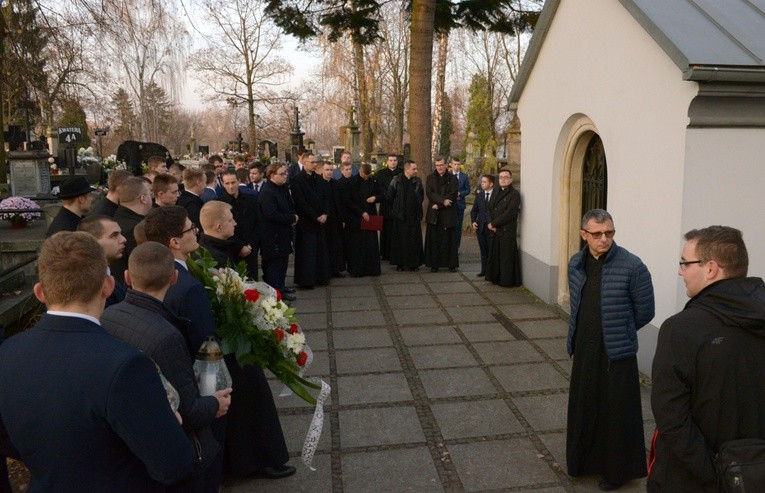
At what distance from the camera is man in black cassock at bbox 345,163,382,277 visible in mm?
12109

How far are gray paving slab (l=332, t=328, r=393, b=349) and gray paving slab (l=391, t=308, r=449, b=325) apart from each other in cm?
55

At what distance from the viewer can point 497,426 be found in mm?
5785

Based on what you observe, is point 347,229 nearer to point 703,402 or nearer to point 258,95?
point 703,402

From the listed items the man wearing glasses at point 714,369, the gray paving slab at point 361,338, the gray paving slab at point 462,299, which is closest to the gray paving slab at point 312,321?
the gray paving slab at point 361,338

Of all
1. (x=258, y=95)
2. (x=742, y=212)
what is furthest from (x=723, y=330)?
(x=258, y=95)

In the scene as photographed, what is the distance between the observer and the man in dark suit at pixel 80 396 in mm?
2285

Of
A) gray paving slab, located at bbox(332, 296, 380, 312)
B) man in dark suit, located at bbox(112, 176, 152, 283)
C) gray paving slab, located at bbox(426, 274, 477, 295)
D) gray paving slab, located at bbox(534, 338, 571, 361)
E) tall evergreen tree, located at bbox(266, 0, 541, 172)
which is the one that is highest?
tall evergreen tree, located at bbox(266, 0, 541, 172)

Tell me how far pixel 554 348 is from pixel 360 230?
16.9 feet

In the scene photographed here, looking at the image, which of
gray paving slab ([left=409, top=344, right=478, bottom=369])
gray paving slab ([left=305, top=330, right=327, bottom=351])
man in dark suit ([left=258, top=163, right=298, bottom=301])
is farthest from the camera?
man in dark suit ([left=258, top=163, right=298, bottom=301])

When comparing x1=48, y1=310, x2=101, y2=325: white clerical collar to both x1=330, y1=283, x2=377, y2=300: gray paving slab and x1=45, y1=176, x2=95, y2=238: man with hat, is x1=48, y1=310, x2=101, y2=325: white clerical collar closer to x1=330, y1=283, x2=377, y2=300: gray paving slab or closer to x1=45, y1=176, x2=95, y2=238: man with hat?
x1=45, y1=176, x2=95, y2=238: man with hat

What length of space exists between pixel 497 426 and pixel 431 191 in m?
7.07

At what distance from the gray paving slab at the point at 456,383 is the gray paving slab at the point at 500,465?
3.64 feet

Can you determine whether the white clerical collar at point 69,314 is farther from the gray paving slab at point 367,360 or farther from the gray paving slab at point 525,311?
the gray paving slab at point 525,311

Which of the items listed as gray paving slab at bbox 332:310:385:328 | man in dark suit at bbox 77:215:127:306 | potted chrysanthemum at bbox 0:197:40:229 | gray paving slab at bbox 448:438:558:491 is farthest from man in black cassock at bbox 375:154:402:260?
man in dark suit at bbox 77:215:127:306
